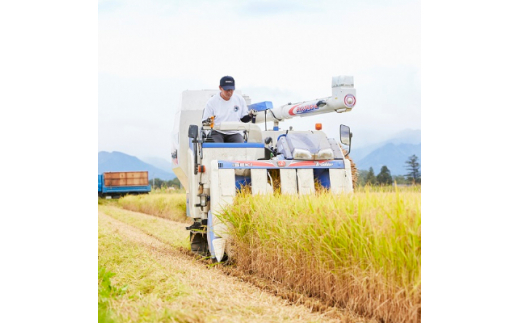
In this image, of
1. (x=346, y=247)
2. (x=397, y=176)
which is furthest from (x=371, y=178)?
(x=346, y=247)

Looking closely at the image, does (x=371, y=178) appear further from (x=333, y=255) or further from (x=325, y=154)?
(x=325, y=154)

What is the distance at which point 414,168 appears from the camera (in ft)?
13.3

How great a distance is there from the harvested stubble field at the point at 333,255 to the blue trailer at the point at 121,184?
19953 millimetres

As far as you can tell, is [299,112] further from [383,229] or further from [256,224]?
[383,229]

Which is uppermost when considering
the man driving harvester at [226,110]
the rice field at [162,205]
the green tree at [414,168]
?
the man driving harvester at [226,110]

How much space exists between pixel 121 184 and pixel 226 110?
19.2 meters

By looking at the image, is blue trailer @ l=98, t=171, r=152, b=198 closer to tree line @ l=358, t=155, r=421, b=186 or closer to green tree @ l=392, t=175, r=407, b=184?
tree line @ l=358, t=155, r=421, b=186

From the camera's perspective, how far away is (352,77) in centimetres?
730

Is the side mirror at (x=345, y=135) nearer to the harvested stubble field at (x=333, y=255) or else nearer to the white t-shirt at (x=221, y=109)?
the harvested stubble field at (x=333, y=255)

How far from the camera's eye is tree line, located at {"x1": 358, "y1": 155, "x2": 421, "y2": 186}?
4055 millimetres

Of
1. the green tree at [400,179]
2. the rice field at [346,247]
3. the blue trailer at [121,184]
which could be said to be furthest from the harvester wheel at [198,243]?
the blue trailer at [121,184]

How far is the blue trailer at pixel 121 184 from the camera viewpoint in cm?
2570

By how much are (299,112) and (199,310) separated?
190 inches

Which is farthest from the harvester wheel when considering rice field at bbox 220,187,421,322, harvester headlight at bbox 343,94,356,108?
harvester headlight at bbox 343,94,356,108
